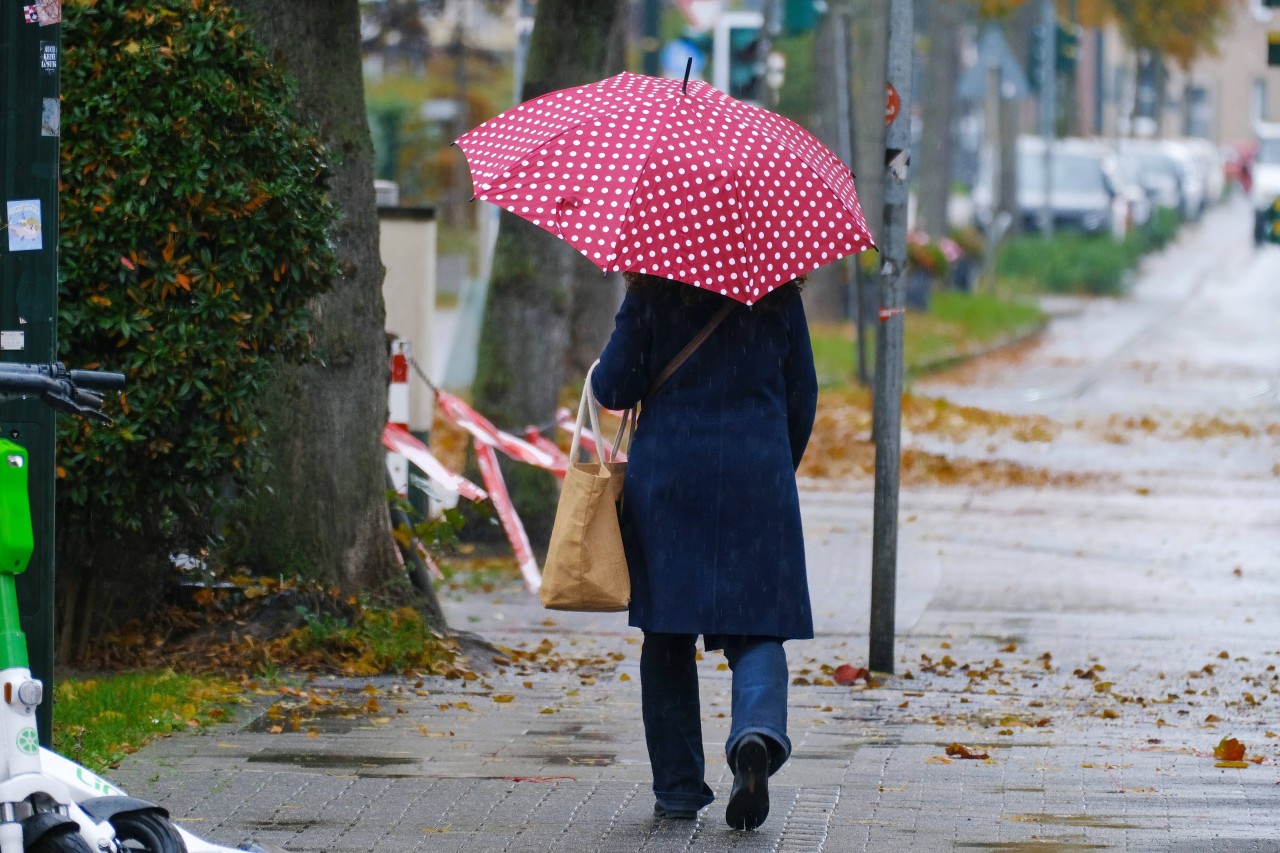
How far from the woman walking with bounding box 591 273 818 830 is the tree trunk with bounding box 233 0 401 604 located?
2493 millimetres

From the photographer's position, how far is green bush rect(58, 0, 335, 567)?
6.89 meters

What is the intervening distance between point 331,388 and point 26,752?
12.8 ft

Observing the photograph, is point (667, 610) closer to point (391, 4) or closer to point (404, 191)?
point (391, 4)

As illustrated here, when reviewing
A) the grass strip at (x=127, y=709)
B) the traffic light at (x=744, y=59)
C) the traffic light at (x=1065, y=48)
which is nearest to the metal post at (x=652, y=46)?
the traffic light at (x=744, y=59)

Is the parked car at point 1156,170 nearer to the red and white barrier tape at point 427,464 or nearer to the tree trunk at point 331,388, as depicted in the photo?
the red and white barrier tape at point 427,464

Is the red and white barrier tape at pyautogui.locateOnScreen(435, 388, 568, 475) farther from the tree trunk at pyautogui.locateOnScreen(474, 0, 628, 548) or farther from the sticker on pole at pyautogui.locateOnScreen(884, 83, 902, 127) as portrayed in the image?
the sticker on pole at pyautogui.locateOnScreen(884, 83, 902, 127)

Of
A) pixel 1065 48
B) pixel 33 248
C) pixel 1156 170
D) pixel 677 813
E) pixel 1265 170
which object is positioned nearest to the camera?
pixel 33 248

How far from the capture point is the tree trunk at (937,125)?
32.7 m

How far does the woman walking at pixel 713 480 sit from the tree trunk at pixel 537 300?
18.1 feet

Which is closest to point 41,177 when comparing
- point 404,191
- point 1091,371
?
point 1091,371

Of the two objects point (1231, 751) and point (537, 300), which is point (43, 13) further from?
point (537, 300)

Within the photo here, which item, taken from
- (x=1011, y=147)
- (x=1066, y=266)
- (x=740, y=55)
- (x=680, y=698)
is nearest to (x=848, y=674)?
(x=680, y=698)

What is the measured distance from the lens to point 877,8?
94.5ft

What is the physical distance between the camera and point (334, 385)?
8086mm
